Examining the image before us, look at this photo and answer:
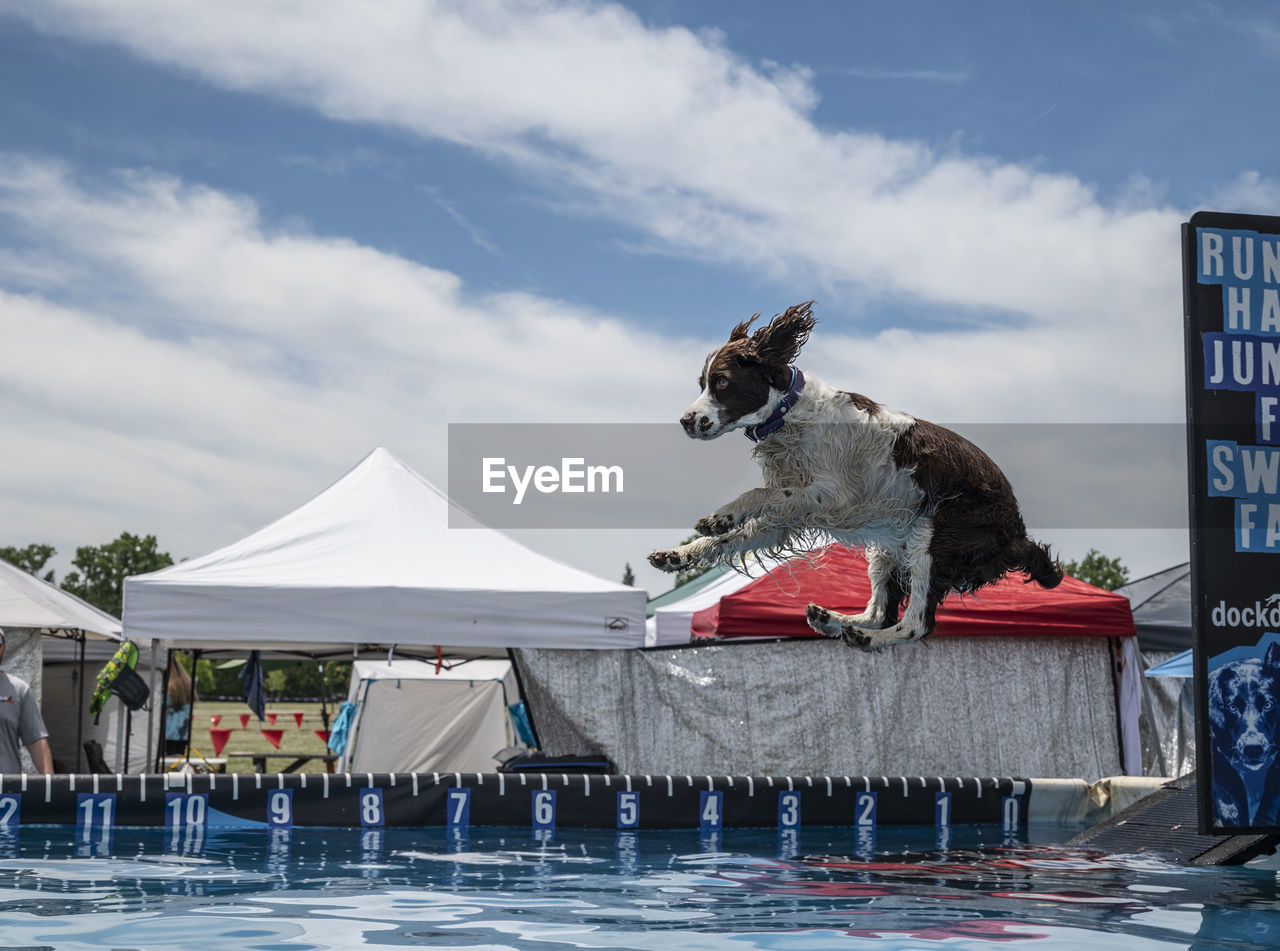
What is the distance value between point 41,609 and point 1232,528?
14.0 m

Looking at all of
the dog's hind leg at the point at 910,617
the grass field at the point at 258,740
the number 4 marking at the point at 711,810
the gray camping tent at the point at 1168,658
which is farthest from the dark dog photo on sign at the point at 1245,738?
the grass field at the point at 258,740

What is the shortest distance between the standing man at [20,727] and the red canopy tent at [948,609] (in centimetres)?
632

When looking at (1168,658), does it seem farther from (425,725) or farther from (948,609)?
(425,725)

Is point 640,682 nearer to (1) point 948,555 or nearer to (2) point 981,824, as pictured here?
(2) point 981,824

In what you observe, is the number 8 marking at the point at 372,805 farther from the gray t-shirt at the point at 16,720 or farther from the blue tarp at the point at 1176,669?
the blue tarp at the point at 1176,669

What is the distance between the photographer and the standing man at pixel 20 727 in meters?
9.44

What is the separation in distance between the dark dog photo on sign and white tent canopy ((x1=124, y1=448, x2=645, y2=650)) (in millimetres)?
5737

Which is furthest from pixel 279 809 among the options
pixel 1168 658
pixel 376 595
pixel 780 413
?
pixel 1168 658

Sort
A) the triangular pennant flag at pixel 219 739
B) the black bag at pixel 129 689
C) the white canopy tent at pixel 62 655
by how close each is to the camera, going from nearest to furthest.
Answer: the black bag at pixel 129 689 < the white canopy tent at pixel 62 655 < the triangular pennant flag at pixel 219 739

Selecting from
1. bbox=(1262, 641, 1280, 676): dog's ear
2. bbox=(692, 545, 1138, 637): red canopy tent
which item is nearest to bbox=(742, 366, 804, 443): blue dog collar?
bbox=(1262, 641, 1280, 676): dog's ear

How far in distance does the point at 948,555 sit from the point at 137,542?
86553 millimetres

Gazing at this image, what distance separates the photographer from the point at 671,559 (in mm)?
4637

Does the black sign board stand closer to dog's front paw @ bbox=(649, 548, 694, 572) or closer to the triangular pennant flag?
dog's front paw @ bbox=(649, 548, 694, 572)

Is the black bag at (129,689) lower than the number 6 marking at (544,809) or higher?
higher
